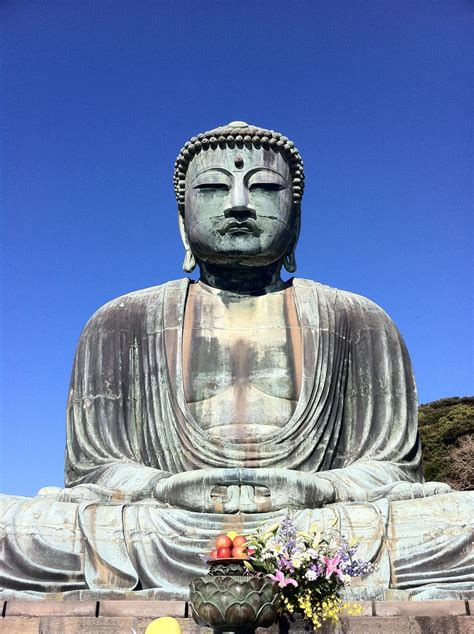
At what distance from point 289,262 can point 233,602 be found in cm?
534

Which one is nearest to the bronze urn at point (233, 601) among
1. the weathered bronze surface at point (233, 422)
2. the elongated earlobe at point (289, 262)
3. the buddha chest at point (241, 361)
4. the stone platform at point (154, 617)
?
the stone platform at point (154, 617)

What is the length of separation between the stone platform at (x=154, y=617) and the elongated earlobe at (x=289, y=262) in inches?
175

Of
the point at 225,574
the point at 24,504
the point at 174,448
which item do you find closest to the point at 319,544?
the point at 225,574

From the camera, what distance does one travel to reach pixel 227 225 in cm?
802

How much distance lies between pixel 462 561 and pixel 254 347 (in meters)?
2.94

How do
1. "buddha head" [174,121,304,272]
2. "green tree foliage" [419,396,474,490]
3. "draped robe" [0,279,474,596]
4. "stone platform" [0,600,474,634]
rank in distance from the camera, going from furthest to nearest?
"green tree foliage" [419,396,474,490], "buddha head" [174,121,304,272], "draped robe" [0,279,474,596], "stone platform" [0,600,474,634]

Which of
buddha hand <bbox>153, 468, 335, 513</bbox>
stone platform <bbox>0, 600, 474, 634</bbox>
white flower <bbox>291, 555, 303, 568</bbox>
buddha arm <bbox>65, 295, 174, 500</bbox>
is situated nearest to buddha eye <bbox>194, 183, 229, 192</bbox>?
buddha arm <bbox>65, 295, 174, 500</bbox>

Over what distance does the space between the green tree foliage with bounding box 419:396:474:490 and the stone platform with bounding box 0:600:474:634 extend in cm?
2174

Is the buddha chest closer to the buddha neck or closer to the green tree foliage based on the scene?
the buddha neck

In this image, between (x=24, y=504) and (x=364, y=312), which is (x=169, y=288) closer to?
(x=364, y=312)

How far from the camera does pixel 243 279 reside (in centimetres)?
843

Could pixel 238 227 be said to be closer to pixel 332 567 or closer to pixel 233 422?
pixel 233 422

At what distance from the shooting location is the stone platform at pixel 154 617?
15.0 feet

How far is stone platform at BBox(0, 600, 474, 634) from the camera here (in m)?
4.56
